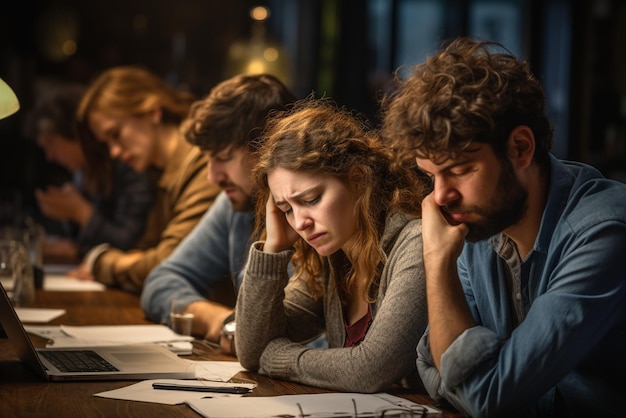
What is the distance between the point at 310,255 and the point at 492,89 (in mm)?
762

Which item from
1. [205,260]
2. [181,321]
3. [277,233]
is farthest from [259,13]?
[277,233]

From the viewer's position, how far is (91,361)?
2434mm

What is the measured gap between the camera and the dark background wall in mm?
7125

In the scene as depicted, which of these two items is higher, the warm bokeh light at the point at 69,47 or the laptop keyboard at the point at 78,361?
the warm bokeh light at the point at 69,47

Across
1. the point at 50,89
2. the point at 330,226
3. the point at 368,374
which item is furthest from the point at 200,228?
the point at 50,89

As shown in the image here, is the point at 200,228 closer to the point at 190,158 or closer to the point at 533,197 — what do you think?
the point at 190,158

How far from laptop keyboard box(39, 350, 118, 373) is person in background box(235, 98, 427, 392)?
314 millimetres

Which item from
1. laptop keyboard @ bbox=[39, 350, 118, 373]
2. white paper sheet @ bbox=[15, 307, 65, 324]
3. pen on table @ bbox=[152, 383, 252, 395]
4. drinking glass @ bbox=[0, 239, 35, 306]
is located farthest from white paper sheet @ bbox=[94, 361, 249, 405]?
drinking glass @ bbox=[0, 239, 35, 306]

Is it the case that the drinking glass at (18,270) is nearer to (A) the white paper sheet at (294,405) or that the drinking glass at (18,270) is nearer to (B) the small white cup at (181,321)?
(B) the small white cup at (181,321)

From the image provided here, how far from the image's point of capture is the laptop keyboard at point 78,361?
233 centimetres

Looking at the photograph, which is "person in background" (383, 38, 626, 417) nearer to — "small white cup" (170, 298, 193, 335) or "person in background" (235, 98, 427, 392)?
"person in background" (235, 98, 427, 392)

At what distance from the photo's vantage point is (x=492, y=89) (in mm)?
1907

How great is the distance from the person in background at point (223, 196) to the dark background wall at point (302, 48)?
11.9 feet

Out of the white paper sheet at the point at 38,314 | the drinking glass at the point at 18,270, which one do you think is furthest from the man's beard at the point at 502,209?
the drinking glass at the point at 18,270
